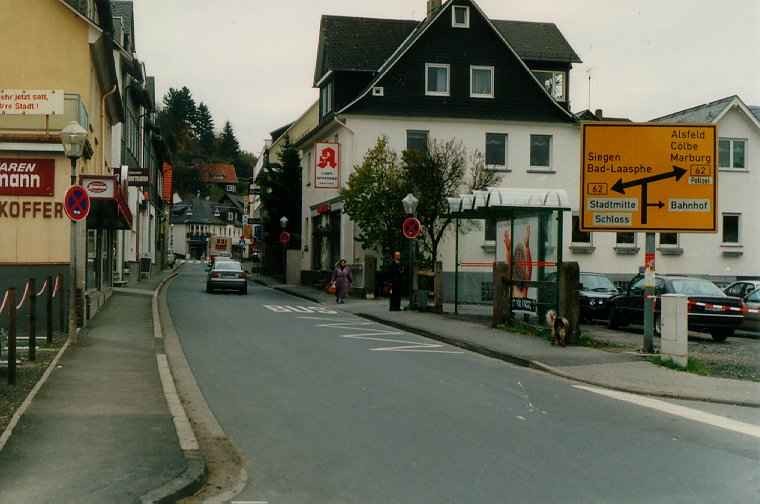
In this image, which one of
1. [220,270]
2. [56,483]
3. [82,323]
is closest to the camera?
[56,483]

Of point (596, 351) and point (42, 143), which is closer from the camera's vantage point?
point (596, 351)

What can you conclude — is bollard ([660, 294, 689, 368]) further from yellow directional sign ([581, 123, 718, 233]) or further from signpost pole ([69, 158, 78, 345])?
signpost pole ([69, 158, 78, 345])

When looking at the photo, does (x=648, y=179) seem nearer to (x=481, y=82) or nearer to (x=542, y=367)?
(x=542, y=367)

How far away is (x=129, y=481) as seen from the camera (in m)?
7.01

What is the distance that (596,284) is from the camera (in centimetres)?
3064

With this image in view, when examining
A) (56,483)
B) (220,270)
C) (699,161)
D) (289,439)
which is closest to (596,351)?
(699,161)

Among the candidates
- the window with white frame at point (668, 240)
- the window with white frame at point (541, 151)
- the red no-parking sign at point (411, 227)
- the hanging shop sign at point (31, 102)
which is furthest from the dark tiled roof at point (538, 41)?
the hanging shop sign at point (31, 102)

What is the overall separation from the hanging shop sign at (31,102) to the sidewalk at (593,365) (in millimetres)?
9534

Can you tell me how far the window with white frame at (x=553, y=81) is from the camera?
48344 millimetres

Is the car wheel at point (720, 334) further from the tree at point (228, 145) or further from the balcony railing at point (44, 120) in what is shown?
the tree at point (228, 145)

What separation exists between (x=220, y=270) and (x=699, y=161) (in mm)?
27388

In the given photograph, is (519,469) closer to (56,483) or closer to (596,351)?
(56,483)

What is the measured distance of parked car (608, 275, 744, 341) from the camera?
76.9 feet

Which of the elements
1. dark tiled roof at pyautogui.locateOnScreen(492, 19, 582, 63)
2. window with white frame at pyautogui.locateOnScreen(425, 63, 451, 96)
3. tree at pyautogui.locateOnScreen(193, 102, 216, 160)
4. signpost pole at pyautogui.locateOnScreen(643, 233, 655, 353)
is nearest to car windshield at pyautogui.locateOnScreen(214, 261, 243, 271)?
window with white frame at pyautogui.locateOnScreen(425, 63, 451, 96)
